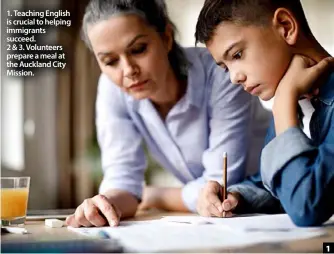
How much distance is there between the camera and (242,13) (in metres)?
0.90

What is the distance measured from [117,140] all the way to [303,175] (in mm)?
417

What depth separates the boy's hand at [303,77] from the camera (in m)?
0.84

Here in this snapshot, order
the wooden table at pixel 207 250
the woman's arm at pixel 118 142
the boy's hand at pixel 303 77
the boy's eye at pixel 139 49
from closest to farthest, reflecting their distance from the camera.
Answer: the wooden table at pixel 207 250, the boy's hand at pixel 303 77, the boy's eye at pixel 139 49, the woman's arm at pixel 118 142

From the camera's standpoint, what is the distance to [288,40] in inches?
34.9

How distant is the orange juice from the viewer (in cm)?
87

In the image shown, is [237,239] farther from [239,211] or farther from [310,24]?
[310,24]

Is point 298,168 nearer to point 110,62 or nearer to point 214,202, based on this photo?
point 214,202

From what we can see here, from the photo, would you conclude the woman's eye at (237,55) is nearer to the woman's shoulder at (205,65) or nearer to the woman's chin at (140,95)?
the woman's shoulder at (205,65)

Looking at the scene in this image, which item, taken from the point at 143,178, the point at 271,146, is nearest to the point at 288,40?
the point at 271,146

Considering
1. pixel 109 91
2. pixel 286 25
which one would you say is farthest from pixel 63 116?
pixel 286 25

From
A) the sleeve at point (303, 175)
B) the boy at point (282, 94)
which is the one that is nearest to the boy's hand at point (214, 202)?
the boy at point (282, 94)

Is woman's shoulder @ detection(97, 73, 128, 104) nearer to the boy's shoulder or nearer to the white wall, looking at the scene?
the white wall

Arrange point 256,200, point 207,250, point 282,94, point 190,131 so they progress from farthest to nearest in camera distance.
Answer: point 190,131 < point 256,200 < point 282,94 < point 207,250

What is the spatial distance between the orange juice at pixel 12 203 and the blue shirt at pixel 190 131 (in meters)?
0.18
